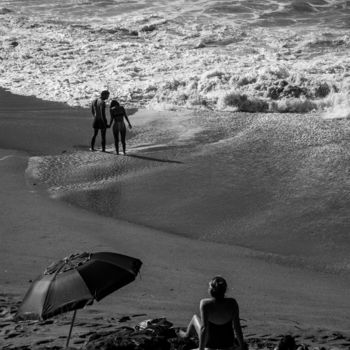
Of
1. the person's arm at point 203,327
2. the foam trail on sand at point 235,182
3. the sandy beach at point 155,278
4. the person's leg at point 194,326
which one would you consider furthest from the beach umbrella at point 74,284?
the foam trail on sand at point 235,182

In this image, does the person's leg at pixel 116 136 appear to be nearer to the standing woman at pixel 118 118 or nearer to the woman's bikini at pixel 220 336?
the standing woman at pixel 118 118

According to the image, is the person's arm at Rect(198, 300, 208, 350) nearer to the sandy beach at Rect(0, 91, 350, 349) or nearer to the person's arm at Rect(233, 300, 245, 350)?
the person's arm at Rect(233, 300, 245, 350)

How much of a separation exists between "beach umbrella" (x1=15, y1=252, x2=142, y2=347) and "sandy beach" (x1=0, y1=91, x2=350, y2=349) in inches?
33.6

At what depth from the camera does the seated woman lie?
552 centimetres

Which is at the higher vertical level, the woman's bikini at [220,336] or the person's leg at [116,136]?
the person's leg at [116,136]

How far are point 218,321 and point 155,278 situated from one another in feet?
10.3

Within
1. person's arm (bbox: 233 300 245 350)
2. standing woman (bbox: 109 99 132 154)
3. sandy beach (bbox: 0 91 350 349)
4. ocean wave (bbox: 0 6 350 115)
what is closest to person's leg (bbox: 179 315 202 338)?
person's arm (bbox: 233 300 245 350)

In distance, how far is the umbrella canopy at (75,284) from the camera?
605 centimetres

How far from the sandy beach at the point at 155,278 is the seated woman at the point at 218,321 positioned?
119 cm

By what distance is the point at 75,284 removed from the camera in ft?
20.2

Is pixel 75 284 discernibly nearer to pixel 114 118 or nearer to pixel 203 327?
pixel 203 327

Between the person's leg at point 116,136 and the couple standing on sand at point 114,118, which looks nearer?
the couple standing on sand at point 114,118

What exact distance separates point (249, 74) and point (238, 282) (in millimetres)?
12201

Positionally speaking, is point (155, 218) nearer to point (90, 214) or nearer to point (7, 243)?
point (90, 214)
